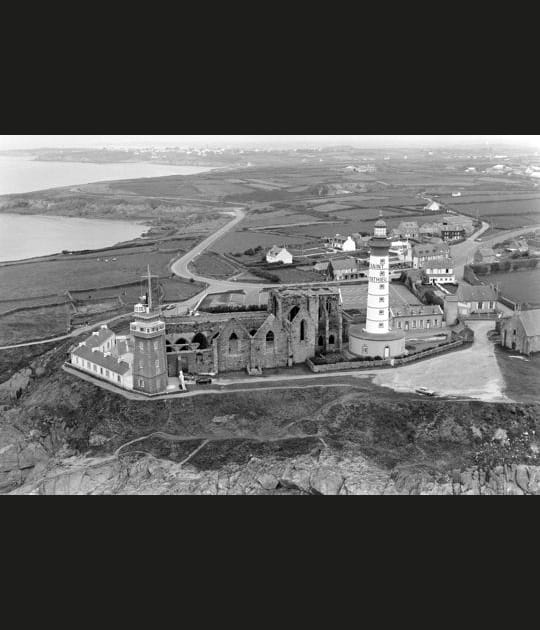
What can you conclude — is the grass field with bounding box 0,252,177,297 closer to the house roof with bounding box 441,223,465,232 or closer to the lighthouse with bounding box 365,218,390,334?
the lighthouse with bounding box 365,218,390,334

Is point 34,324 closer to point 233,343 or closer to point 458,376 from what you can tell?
point 233,343

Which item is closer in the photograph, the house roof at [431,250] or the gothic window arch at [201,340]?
the gothic window arch at [201,340]

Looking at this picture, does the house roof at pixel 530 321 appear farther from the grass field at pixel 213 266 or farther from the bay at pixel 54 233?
the bay at pixel 54 233

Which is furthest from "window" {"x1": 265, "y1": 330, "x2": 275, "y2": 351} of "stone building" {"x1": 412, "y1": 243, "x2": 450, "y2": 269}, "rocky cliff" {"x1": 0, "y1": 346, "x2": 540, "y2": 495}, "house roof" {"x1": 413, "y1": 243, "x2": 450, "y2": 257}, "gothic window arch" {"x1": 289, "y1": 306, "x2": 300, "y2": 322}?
"house roof" {"x1": 413, "y1": 243, "x2": 450, "y2": 257}

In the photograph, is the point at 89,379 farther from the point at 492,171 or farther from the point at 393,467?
the point at 492,171

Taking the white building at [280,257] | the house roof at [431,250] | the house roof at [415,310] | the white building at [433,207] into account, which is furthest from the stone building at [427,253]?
the white building at [433,207]

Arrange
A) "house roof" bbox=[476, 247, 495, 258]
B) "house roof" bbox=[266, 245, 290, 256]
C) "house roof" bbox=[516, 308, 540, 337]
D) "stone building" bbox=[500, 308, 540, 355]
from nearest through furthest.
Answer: "stone building" bbox=[500, 308, 540, 355] < "house roof" bbox=[516, 308, 540, 337] < "house roof" bbox=[476, 247, 495, 258] < "house roof" bbox=[266, 245, 290, 256]
